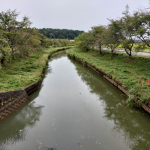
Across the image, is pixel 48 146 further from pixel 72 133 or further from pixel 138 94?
pixel 138 94

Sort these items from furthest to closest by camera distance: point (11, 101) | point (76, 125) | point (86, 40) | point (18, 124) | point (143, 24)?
point (86, 40), point (143, 24), point (11, 101), point (18, 124), point (76, 125)

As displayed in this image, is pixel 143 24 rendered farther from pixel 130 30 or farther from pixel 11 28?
pixel 11 28

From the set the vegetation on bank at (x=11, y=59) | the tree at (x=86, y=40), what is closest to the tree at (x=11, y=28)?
the vegetation on bank at (x=11, y=59)

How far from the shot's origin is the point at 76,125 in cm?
632

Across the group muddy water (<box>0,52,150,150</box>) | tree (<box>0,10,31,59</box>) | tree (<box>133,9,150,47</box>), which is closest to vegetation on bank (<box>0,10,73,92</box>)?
tree (<box>0,10,31,59</box>)

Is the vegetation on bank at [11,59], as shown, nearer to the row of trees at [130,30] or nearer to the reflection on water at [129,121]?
the reflection on water at [129,121]

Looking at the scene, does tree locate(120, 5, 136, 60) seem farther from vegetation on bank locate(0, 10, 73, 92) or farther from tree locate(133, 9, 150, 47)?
vegetation on bank locate(0, 10, 73, 92)

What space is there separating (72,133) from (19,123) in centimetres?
314

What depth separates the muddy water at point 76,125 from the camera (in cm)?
526

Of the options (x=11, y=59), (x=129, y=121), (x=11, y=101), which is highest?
(x=11, y=59)

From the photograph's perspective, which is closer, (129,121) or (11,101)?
(129,121)

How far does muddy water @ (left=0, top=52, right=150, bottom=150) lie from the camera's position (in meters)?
5.26

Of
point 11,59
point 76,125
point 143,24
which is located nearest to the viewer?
point 76,125

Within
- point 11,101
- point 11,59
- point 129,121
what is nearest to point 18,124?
point 11,101
